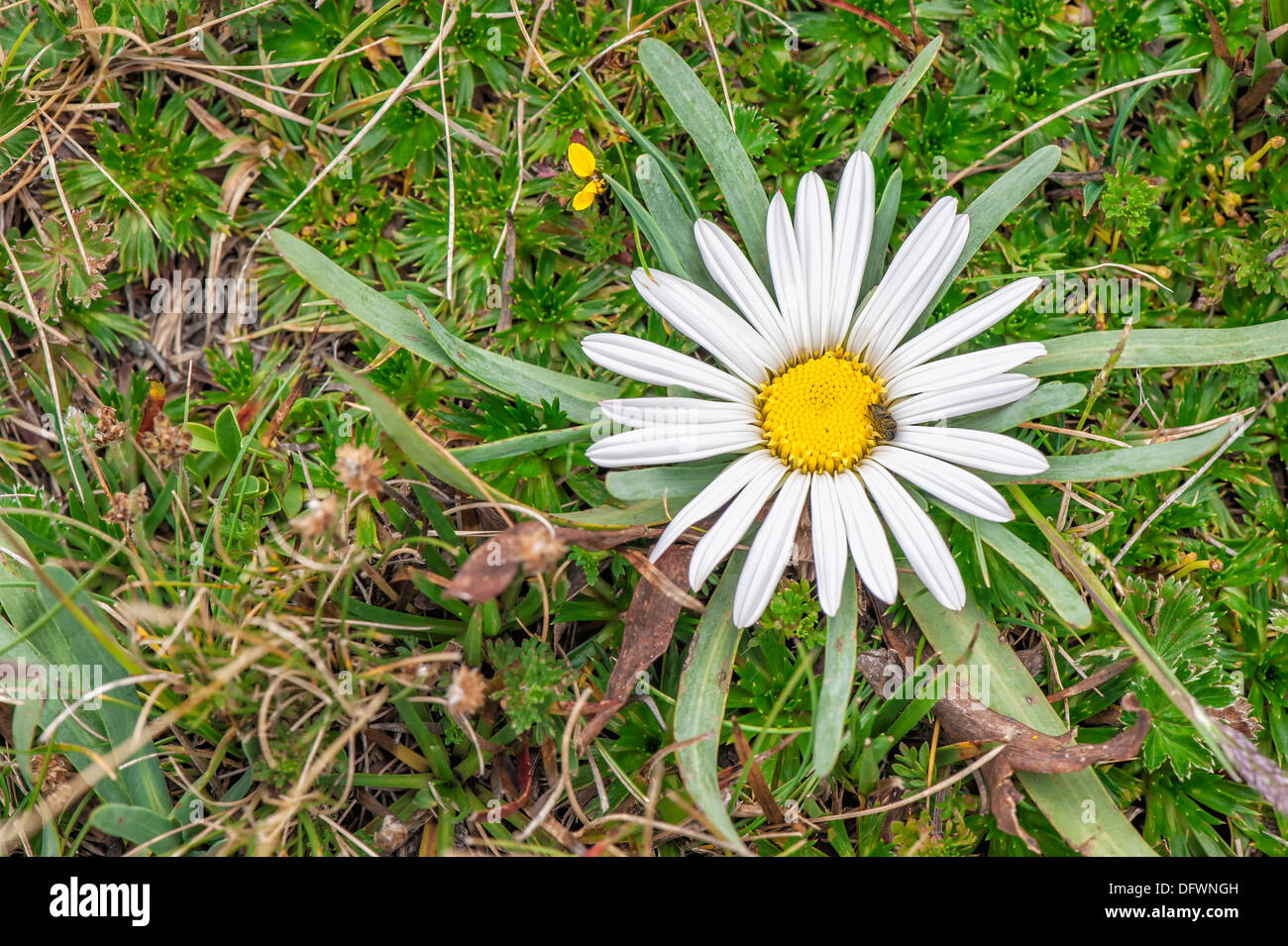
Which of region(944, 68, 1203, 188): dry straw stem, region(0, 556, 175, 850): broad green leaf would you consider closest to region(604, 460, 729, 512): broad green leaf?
region(944, 68, 1203, 188): dry straw stem

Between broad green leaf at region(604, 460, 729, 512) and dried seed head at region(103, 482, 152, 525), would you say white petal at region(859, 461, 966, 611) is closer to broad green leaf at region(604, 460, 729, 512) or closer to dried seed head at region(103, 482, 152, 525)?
broad green leaf at region(604, 460, 729, 512)

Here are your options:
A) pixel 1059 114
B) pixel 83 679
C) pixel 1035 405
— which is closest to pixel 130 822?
pixel 83 679

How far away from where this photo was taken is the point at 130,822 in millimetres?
2123

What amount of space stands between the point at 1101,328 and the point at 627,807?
5.97ft

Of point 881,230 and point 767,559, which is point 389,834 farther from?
point 881,230

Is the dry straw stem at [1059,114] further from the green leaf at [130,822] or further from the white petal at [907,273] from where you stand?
the green leaf at [130,822]

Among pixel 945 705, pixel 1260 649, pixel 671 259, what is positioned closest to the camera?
pixel 671 259

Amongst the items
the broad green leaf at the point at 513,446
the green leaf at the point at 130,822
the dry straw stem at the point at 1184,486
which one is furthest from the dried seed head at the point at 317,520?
the dry straw stem at the point at 1184,486

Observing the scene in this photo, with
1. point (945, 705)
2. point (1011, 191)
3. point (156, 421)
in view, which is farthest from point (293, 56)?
point (945, 705)

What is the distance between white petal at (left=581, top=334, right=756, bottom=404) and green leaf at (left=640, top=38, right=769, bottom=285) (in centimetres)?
32

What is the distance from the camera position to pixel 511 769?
2438 millimetres

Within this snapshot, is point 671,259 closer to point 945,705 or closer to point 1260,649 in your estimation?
point 945,705

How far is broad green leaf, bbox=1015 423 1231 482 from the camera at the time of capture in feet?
6.24

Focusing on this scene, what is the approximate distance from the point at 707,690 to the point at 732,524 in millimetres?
407
